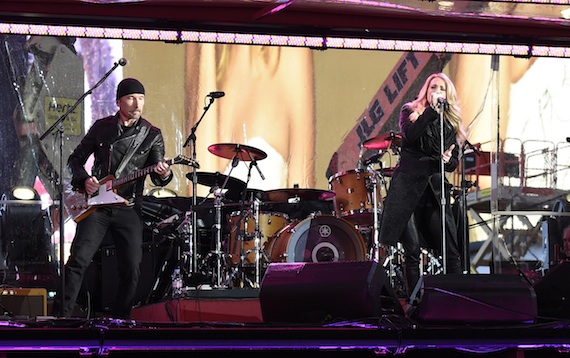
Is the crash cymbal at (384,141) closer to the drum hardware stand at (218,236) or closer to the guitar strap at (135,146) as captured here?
the drum hardware stand at (218,236)

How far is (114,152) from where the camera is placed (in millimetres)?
7012

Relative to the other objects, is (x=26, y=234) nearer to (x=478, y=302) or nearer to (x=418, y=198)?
(x=418, y=198)

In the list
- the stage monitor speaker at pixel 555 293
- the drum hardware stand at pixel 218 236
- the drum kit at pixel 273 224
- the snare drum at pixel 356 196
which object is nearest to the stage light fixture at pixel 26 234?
the drum kit at pixel 273 224

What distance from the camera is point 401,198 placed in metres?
6.64

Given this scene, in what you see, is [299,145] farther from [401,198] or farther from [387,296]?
[387,296]

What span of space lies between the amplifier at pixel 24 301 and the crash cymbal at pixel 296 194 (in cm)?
300

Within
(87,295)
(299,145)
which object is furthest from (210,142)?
(87,295)

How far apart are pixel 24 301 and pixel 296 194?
10.5ft

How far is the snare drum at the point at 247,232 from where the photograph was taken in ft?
29.9

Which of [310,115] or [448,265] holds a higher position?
[310,115]

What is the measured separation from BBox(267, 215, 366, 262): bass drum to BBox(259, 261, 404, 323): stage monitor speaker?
479 cm

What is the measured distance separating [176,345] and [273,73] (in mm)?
7267

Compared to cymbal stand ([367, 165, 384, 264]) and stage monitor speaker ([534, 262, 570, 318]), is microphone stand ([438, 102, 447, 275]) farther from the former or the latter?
cymbal stand ([367, 165, 384, 264])

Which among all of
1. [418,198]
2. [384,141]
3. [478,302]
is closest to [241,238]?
[384,141]
